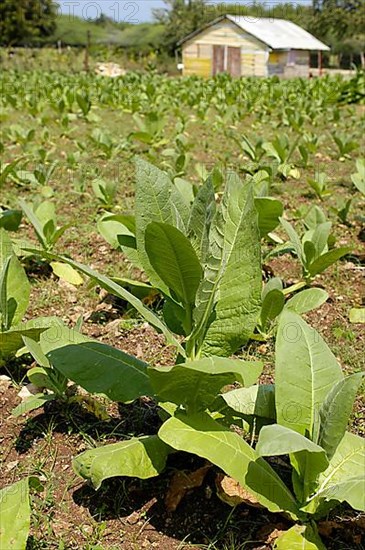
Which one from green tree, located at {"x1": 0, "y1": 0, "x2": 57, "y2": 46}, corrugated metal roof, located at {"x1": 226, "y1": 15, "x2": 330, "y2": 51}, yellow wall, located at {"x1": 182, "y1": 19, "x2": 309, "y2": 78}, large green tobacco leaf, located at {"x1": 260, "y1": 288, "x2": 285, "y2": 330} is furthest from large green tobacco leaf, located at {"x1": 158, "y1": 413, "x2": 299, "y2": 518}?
green tree, located at {"x1": 0, "y1": 0, "x2": 57, "y2": 46}

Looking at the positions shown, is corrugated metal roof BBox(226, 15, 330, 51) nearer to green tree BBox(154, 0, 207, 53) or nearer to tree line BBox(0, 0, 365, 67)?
tree line BBox(0, 0, 365, 67)

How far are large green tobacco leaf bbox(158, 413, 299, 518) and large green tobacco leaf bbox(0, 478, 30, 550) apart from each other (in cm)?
36

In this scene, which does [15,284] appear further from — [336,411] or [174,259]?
[336,411]

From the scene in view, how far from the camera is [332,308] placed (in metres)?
3.28

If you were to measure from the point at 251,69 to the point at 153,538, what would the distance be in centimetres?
2933

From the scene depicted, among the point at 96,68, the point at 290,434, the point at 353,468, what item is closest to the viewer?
the point at 290,434

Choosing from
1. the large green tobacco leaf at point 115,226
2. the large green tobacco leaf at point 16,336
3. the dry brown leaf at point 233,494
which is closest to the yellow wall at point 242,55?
the large green tobacco leaf at point 115,226

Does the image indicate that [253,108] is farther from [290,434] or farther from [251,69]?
[251,69]

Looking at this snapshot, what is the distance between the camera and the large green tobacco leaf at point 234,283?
1818 mm

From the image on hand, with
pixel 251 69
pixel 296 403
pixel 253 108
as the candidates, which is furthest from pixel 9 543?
pixel 251 69

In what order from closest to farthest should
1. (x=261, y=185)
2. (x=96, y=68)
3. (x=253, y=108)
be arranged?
(x=261, y=185) → (x=253, y=108) → (x=96, y=68)

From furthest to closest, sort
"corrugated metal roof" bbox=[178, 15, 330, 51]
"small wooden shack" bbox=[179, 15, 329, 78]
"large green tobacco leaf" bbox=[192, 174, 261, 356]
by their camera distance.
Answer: "small wooden shack" bbox=[179, 15, 329, 78] < "corrugated metal roof" bbox=[178, 15, 330, 51] < "large green tobacco leaf" bbox=[192, 174, 261, 356]

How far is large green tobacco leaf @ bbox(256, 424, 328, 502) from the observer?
1374mm

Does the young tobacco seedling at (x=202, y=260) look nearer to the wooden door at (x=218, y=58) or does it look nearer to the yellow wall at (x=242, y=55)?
the yellow wall at (x=242, y=55)
